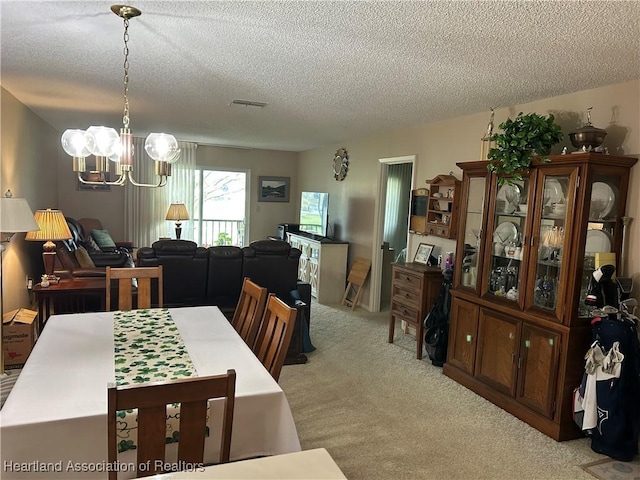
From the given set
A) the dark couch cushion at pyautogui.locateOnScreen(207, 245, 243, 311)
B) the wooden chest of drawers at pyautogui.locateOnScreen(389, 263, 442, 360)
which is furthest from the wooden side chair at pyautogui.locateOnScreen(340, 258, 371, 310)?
Answer: the dark couch cushion at pyautogui.locateOnScreen(207, 245, 243, 311)

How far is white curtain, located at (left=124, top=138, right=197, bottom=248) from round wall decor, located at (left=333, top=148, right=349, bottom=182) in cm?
286

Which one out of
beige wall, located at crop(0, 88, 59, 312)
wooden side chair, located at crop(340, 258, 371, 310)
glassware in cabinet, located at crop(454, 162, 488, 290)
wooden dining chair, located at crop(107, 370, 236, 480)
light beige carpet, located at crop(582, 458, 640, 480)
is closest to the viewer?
wooden dining chair, located at crop(107, 370, 236, 480)

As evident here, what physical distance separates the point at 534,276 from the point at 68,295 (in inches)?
156

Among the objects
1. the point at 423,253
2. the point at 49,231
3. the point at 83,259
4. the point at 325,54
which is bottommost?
the point at 83,259

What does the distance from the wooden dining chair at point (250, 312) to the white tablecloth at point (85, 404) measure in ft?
0.65

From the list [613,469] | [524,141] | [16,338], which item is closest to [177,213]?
[16,338]

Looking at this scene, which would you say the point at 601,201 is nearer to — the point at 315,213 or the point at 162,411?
the point at 162,411

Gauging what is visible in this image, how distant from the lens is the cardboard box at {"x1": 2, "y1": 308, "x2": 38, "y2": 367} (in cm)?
363

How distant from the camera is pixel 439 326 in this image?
13.8 ft

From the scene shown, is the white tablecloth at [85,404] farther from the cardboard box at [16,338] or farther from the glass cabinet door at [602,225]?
the glass cabinet door at [602,225]

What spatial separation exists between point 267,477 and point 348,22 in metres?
2.00

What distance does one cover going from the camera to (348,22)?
2227mm

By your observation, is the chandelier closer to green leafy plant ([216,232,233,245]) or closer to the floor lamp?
the floor lamp

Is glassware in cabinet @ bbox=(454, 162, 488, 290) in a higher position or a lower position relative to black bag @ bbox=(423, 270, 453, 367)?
higher
